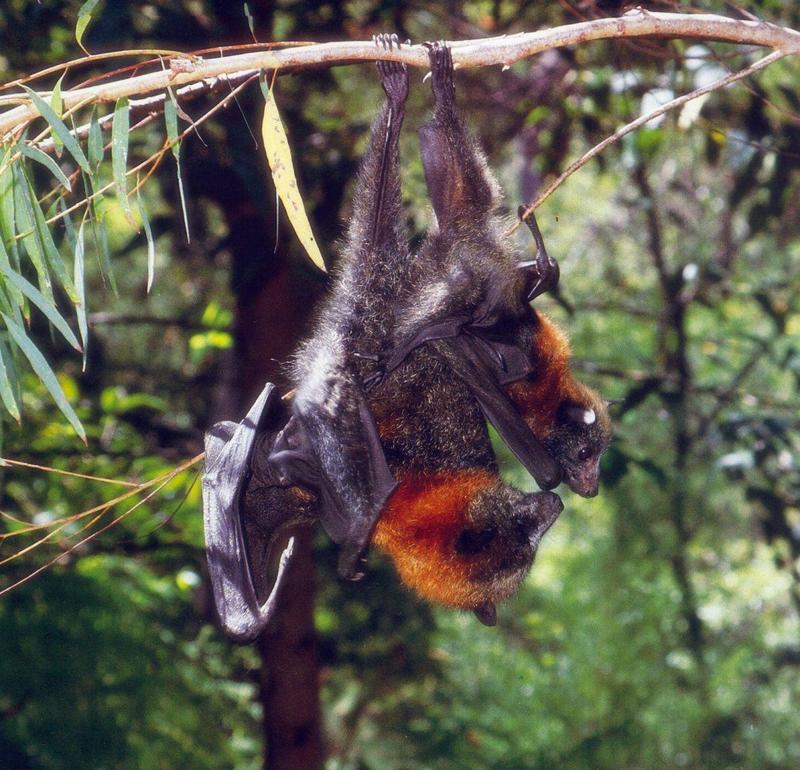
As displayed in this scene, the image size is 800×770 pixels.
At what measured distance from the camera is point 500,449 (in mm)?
6828

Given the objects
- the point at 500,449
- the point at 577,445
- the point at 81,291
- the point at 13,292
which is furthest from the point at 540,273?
the point at 500,449

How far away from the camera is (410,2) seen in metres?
6.33

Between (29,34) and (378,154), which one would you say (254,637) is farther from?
(29,34)

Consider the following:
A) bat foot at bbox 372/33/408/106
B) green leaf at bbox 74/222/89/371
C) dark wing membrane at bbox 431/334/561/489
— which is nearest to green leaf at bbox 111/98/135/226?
green leaf at bbox 74/222/89/371

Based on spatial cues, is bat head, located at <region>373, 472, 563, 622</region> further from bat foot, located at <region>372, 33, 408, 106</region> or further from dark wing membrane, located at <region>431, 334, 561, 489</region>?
bat foot, located at <region>372, 33, 408, 106</region>

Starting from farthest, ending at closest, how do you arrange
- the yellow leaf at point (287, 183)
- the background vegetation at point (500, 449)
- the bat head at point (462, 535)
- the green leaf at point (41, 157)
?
the background vegetation at point (500, 449) → the bat head at point (462, 535) → the yellow leaf at point (287, 183) → the green leaf at point (41, 157)

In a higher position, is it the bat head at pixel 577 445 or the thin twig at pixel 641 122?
the thin twig at pixel 641 122

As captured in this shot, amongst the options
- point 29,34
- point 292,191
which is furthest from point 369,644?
point 292,191

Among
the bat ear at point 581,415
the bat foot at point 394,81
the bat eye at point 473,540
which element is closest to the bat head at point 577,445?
the bat ear at point 581,415

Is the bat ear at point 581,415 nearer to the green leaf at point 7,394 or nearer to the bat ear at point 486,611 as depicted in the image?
the bat ear at point 486,611

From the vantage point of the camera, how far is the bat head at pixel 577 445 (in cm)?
425

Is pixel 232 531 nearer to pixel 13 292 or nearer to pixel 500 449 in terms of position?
pixel 13 292

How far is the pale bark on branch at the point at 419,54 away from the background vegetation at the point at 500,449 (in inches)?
38.3

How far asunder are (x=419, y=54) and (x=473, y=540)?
1.96m
